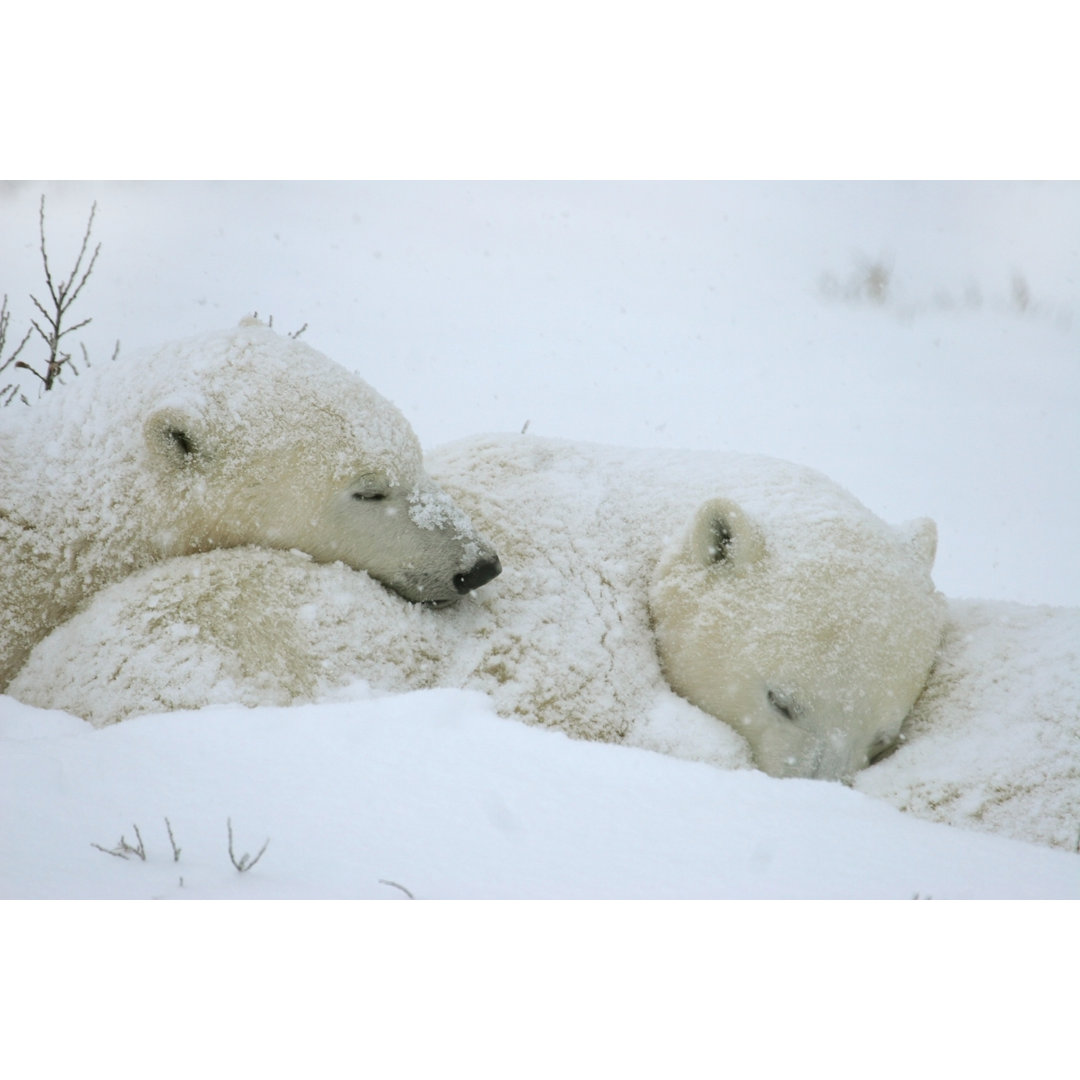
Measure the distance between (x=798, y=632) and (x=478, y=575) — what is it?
964mm

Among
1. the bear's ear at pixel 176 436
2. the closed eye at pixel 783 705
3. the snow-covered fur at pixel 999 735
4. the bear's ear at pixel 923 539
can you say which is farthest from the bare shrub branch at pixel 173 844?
the bear's ear at pixel 923 539

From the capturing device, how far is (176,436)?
269 centimetres

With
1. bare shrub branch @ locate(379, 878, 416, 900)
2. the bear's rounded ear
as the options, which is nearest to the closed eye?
the bear's rounded ear

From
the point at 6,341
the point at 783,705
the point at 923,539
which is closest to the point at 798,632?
the point at 783,705

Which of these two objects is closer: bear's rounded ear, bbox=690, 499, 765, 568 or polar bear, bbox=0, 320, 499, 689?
polar bear, bbox=0, 320, 499, 689

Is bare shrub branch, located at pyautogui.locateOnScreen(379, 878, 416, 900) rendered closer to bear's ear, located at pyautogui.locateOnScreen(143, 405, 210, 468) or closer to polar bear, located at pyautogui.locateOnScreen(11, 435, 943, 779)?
polar bear, located at pyautogui.locateOnScreen(11, 435, 943, 779)

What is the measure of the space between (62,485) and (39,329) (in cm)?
90

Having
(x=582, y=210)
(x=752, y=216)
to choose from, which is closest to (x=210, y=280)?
(x=582, y=210)

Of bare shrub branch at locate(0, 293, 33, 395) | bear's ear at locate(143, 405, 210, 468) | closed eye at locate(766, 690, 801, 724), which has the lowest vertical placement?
closed eye at locate(766, 690, 801, 724)

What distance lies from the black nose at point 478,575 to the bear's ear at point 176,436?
784 millimetres

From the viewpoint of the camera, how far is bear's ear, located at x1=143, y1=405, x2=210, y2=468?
2639 millimetres

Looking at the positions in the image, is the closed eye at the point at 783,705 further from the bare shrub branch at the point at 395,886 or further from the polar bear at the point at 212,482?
the bare shrub branch at the point at 395,886

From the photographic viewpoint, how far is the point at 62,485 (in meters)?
2.76

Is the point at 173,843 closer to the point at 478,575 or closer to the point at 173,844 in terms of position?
the point at 173,844
